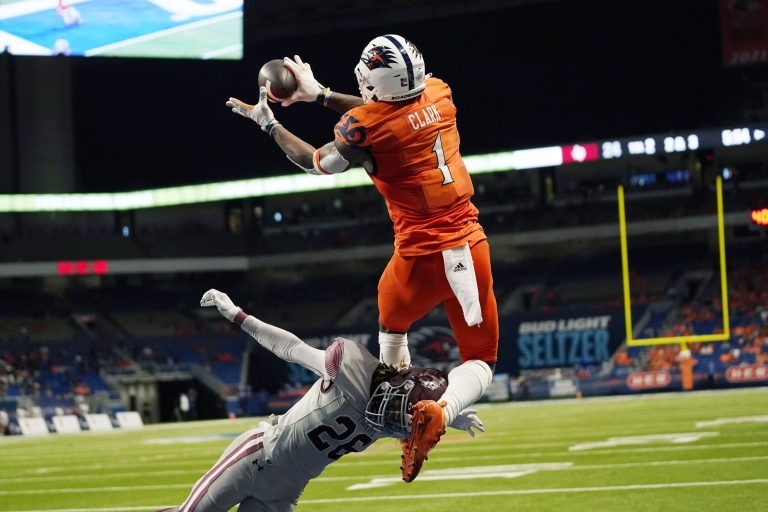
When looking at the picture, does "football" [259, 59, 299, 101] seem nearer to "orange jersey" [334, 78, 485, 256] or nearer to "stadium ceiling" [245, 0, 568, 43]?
"orange jersey" [334, 78, 485, 256]

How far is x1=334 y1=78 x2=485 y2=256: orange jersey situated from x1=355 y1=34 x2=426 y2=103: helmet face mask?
0.20ft

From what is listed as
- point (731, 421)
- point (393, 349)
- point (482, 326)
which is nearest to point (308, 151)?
point (393, 349)

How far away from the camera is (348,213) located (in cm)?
3750

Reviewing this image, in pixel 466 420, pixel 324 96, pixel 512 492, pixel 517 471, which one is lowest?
pixel 517 471

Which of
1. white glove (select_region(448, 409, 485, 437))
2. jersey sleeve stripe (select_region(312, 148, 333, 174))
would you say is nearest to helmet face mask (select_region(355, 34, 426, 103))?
jersey sleeve stripe (select_region(312, 148, 333, 174))

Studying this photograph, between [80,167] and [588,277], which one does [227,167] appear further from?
[588,277]

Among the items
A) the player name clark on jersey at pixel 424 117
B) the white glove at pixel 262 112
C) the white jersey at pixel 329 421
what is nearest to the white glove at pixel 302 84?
the white glove at pixel 262 112

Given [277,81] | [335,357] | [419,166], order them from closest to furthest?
1. [335,357]
2. [419,166]
3. [277,81]

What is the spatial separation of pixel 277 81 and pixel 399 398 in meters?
1.84

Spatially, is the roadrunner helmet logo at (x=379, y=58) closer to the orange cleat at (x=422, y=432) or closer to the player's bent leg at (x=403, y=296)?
the player's bent leg at (x=403, y=296)

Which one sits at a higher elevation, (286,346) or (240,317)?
(240,317)

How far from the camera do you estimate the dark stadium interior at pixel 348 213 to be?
3142 cm

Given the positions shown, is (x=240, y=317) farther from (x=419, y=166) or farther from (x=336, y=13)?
(x=336, y=13)

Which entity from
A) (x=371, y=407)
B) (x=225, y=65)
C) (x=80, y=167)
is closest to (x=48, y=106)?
(x=80, y=167)
